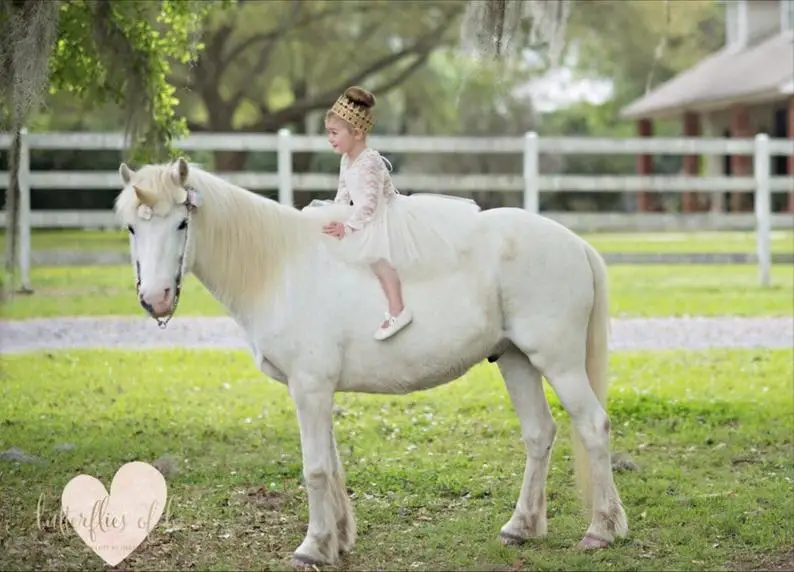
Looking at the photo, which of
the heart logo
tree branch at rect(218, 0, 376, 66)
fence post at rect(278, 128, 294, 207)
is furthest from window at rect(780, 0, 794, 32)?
the heart logo

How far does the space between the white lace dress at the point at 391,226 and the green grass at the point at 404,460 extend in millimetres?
1235

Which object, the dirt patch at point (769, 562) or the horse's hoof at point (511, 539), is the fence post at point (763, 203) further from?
the horse's hoof at point (511, 539)

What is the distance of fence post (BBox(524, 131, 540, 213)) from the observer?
13742 mm

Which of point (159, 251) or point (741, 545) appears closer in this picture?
point (159, 251)

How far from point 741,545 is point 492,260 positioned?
5.36 ft

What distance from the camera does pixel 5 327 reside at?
1190 cm

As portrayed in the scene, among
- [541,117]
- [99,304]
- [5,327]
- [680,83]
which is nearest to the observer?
[5,327]

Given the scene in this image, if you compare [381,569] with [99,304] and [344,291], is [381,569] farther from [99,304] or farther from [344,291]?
[99,304]

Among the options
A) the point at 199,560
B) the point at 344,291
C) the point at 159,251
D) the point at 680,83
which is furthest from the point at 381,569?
the point at 680,83

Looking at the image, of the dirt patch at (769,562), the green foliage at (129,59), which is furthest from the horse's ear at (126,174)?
the green foliage at (129,59)

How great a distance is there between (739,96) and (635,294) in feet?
41.2

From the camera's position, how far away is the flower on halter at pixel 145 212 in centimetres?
461

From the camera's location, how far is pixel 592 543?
5113mm

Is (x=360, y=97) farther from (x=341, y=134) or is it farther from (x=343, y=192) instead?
(x=343, y=192)
